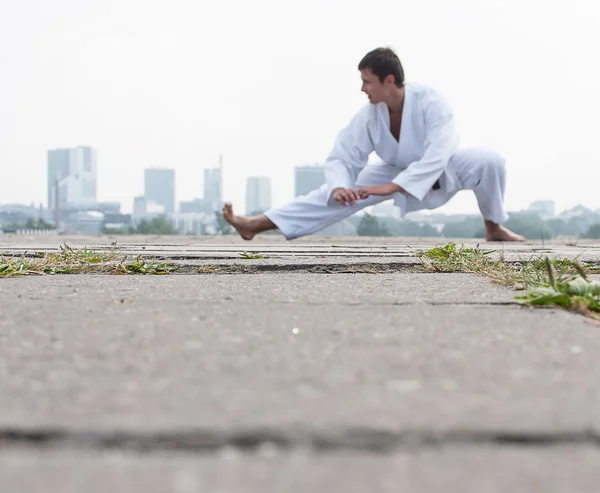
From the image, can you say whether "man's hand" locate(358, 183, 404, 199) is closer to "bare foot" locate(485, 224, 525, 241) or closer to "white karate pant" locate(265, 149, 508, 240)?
"white karate pant" locate(265, 149, 508, 240)

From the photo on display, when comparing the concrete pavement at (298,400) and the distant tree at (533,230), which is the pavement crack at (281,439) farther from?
the distant tree at (533,230)

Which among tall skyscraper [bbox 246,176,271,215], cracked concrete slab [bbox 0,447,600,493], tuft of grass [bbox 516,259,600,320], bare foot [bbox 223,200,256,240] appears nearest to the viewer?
cracked concrete slab [bbox 0,447,600,493]

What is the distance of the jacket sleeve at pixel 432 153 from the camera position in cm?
434

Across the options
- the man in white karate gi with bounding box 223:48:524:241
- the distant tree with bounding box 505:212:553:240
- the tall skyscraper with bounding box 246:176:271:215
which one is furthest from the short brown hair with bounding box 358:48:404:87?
the tall skyscraper with bounding box 246:176:271:215

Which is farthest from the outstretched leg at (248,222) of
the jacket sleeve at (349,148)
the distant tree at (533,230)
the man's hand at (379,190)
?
the distant tree at (533,230)

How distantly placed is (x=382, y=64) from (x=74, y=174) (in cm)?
13605

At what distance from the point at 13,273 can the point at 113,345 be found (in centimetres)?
127

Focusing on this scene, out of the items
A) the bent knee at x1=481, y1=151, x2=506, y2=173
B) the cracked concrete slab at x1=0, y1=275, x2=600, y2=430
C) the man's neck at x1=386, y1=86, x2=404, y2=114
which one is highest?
the man's neck at x1=386, y1=86, x2=404, y2=114

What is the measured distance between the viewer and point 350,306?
4.23ft

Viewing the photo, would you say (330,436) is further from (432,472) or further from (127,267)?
(127,267)

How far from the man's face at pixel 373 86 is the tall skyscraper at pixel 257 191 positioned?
3758 inches

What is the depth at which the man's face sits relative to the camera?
4.39 metres

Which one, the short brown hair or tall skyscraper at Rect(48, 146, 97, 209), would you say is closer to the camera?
the short brown hair

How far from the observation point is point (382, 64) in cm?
435
